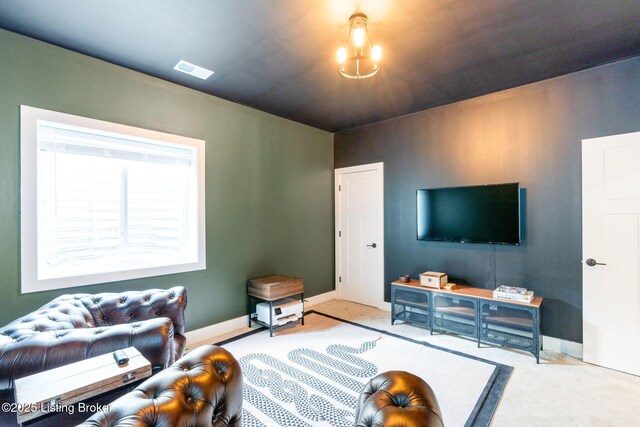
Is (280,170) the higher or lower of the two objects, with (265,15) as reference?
lower

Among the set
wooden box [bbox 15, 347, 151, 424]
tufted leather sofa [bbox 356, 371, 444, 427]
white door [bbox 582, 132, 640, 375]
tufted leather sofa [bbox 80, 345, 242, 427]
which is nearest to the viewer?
tufted leather sofa [bbox 80, 345, 242, 427]

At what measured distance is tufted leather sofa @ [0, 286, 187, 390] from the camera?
1.38 metres

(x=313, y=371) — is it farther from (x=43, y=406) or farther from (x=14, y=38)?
(x=14, y=38)

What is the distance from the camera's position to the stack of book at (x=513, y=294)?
9.60ft

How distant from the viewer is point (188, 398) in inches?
38.5

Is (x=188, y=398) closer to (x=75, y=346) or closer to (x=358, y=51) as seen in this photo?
(x=75, y=346)

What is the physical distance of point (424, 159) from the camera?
402cm

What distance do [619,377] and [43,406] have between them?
3.89 meters

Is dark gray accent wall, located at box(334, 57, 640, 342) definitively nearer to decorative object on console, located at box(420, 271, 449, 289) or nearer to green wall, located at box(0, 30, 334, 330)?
decorative object on console, located at box(420, 271, 449, 289)

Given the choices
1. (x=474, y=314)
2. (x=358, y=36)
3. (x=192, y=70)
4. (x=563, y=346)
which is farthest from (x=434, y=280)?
(x=192, y=70)

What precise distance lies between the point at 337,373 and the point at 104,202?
2652 mm

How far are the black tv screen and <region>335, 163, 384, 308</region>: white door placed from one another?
80 cm

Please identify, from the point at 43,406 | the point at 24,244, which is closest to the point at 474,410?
the point at 43,406

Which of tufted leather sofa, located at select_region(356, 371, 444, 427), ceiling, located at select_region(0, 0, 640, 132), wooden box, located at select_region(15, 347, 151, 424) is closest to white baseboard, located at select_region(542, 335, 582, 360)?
ceiling, located at select_region(0, 0, 640, 132)
